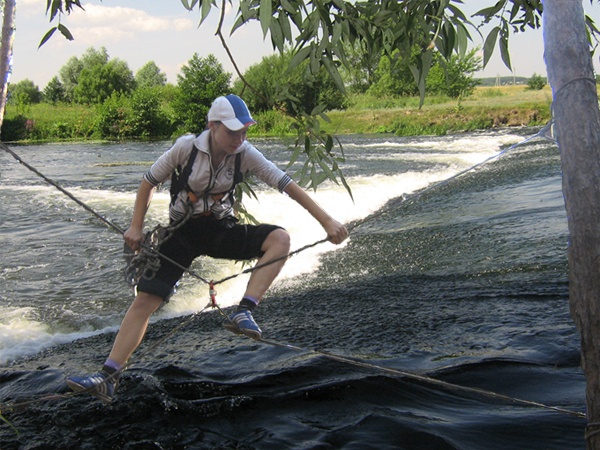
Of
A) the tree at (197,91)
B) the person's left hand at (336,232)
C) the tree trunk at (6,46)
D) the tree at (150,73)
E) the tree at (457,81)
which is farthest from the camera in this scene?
the tree at (150,73)

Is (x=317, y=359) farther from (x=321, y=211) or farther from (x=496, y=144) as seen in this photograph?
(x=496, y=144)

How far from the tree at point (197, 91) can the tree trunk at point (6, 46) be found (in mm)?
48749

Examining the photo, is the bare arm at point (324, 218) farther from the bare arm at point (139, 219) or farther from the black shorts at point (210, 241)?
the bare arm at point (139, 219)

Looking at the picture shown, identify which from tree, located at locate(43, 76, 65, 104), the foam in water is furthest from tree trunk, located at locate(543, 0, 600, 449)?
tree, located at locate(43, 76, 65, 104)

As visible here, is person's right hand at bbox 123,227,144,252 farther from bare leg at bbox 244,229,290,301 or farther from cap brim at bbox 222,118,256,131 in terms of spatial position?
cap brim at bbox 222,118,256,131

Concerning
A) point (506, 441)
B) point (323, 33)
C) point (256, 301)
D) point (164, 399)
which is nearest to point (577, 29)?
point (323, 33)

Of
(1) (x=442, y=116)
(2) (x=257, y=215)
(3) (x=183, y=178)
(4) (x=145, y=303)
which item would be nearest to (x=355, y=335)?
(4) (x=145, y=303)

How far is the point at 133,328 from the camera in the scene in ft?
13.7

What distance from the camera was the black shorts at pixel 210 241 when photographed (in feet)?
14.2

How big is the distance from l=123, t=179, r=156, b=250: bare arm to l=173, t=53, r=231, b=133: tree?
160 ft

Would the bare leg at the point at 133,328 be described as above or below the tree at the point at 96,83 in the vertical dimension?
below

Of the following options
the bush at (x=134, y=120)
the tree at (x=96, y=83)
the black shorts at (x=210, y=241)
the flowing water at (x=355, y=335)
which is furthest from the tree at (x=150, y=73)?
the black shorts at (x=210, y=241)

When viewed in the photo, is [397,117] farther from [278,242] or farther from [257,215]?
[278,242]

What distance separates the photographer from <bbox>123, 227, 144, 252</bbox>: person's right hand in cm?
409
